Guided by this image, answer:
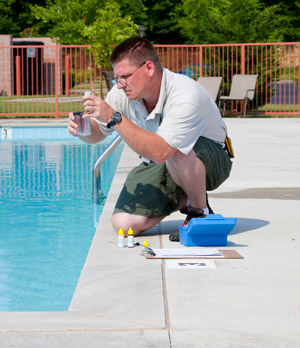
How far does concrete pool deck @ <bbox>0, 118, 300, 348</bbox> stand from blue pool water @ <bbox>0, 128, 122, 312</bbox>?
1.08 feet

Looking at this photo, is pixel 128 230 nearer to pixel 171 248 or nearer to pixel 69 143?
pixel 171 248

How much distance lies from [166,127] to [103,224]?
3.78ft

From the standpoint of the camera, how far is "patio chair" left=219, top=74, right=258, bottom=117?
18.2 m

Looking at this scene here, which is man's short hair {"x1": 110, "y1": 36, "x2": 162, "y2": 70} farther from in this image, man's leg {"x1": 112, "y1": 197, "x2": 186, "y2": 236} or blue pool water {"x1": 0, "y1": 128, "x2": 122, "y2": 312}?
blue pool water {"x1": 0, "y1": 128, "x2": 122, "y2": 312}

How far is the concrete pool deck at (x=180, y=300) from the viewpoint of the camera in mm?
2715

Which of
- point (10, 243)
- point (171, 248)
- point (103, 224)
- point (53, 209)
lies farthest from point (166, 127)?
point (53, 209)

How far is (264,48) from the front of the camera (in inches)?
771

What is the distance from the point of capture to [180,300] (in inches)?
126

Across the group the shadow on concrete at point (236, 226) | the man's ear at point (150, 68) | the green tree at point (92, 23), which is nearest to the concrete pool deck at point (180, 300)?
the shadow on concrete at point (236, 226)

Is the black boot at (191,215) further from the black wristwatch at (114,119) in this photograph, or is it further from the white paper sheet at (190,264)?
the black wristwatch at (114,119)

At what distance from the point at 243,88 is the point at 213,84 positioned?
74cm

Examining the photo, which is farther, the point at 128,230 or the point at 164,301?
the point at 128,230

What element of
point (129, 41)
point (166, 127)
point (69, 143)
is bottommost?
point (69, 143)

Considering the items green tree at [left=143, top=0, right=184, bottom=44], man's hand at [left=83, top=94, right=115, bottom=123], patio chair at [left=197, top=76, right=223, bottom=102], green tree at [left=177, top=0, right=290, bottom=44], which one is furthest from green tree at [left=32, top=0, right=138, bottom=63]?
man's hand at [left=83, top=94, right=115, bottom=123]
